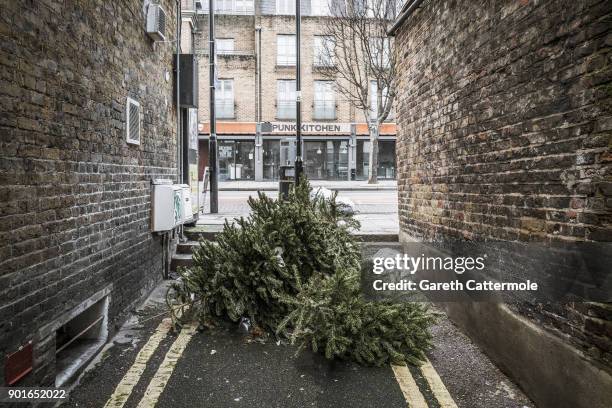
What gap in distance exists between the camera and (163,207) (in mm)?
5922

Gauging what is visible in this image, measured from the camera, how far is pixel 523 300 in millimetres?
3539

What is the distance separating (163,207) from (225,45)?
26447mm

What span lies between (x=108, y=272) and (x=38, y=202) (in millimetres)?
1481

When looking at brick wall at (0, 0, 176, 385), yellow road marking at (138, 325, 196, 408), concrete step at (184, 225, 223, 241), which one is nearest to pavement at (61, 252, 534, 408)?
yellow road marking at (138, 325, 196, 408)

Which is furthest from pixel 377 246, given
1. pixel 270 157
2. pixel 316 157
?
pixel 316 157

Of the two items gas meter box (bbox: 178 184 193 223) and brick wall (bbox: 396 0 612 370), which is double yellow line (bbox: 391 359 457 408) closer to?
brick wall (bbox: 396 0 612 370)

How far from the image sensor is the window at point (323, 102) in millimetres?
29391

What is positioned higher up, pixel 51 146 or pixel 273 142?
pixel 273 142

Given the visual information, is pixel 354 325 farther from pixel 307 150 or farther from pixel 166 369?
pixel 307 150

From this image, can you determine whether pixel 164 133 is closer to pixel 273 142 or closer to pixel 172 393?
pixel 172 393

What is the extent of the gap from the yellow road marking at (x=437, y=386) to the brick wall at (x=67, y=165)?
9.20 feet

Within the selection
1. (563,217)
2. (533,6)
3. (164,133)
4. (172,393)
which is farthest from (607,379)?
(164,133)

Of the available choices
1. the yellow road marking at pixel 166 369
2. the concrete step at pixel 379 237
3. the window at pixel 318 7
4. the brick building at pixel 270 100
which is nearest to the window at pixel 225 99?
the brick building at pixel 270 100

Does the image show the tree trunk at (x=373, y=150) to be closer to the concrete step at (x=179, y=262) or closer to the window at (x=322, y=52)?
the window at (x=322, y=52)
